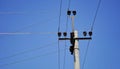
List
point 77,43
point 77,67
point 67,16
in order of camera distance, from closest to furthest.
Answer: point 77,67, point 77,43, point 67,16

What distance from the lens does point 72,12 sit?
16.9m

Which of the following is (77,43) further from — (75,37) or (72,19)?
(72,19)

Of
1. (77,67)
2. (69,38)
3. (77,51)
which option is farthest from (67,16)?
(77,67)

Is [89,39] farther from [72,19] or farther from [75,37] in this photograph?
[72,19]

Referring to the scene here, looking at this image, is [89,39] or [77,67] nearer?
[77,67]

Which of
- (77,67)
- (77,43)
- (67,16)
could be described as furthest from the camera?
(67,16)

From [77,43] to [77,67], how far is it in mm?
1860

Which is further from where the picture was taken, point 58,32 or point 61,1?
point 58,32

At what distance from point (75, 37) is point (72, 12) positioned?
218 cm

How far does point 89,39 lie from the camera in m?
15.9

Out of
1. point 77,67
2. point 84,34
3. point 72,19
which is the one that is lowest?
point 77,67

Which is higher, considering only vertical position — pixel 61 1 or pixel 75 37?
pixel 61 1

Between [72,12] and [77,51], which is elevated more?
[72,12]

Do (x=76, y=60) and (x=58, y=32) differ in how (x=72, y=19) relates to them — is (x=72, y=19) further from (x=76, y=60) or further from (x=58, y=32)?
(x=76, y=60)
